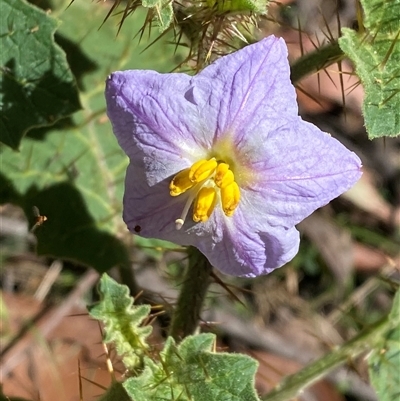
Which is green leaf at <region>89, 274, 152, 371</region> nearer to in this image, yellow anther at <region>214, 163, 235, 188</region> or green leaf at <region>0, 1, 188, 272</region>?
yellow anther at <region>214, 163, 235, 188</region>

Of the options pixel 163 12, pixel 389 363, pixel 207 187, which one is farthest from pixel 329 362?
pixel 163 12

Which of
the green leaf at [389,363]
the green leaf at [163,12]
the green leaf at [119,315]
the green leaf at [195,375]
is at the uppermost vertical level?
the green leaf at [163,12]

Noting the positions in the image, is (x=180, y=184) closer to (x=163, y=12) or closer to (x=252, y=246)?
(x=252, y=246)

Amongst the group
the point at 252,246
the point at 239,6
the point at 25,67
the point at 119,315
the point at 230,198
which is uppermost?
the point at 239,6

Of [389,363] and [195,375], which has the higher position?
[195,375]

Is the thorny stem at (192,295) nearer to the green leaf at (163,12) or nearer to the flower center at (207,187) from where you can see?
the flower center at (207,187)

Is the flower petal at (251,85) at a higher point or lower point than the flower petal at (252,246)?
higher

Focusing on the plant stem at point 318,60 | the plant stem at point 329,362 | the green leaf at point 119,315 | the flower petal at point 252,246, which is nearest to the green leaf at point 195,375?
the green leaf at point 119,315
